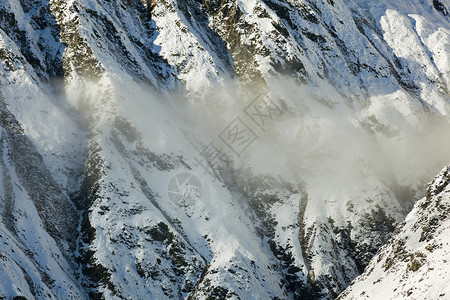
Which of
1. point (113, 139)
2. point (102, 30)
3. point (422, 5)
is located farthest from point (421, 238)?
point (422, 5)

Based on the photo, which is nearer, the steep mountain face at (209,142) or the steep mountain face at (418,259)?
the steep mountain face at (418,259)

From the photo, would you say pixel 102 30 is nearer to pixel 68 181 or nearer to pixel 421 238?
pixel 68 181

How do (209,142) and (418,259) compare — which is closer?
(418,259)

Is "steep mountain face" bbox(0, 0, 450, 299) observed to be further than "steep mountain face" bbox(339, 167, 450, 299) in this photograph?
Yes
